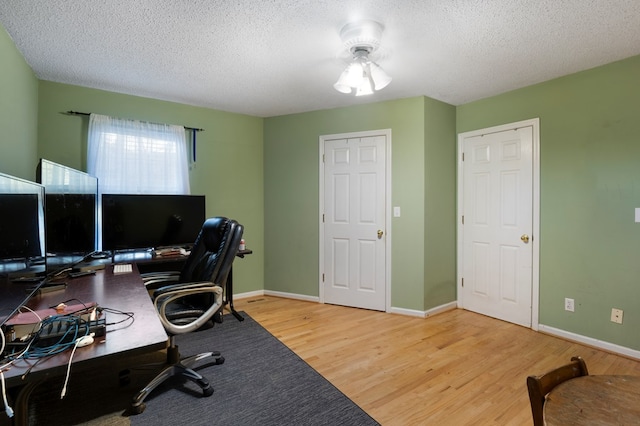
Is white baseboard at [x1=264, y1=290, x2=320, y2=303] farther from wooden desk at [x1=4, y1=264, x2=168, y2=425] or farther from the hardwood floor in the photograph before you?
wooden desk at [x1=4, y1=264, x2=168, y2=425]

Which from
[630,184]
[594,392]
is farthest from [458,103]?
[594,392]

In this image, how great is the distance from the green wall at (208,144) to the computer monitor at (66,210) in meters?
0.81

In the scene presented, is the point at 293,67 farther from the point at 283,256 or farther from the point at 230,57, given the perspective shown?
the point at 283,256

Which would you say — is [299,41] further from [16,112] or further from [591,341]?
[591,341]

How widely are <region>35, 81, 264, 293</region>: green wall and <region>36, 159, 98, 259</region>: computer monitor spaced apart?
809 millimetres

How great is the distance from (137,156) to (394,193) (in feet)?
9.35

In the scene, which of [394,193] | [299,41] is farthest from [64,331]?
[394,193]

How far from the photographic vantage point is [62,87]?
3020mm

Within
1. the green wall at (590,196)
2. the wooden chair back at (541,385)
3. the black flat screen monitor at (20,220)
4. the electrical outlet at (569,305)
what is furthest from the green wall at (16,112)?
the electrical outlet at (569,305)

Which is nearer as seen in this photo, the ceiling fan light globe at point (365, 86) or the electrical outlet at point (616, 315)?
the ceiling fan light globe at point (365, 86)

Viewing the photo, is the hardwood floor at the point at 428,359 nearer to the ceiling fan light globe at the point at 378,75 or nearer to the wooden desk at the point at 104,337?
the wooden desk at the point at 104,337

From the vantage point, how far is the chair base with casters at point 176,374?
1819 millimetres

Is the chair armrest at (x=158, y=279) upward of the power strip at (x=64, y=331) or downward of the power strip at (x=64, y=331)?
downward

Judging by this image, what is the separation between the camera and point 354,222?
3727 mm
